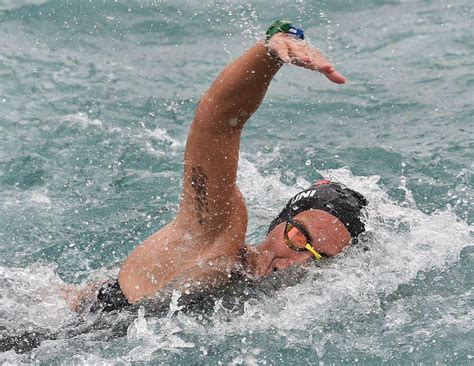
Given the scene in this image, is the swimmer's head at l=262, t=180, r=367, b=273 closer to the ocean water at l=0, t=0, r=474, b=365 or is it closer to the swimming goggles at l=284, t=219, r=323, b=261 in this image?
the swimming goggles at l=284, t=219, r=323, b=261

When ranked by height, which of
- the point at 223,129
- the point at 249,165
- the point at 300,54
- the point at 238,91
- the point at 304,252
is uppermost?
the point at 300,54

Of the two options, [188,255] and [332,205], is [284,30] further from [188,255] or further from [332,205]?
[332,205]

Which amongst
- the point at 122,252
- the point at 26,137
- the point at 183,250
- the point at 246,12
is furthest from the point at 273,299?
the point at 246,12

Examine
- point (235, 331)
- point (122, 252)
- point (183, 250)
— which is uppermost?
point (183, 250)

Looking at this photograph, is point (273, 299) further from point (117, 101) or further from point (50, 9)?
point (50, 9)

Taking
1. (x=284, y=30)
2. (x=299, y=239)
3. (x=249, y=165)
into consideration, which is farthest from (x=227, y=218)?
(x=249, y=165)

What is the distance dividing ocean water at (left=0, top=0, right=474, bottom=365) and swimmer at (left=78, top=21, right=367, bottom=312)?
0.17 metres

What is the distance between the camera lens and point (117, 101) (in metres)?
8.96

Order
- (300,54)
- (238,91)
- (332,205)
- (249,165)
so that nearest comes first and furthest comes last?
(300,54) < (238,91) < (332,205) < (249,165)

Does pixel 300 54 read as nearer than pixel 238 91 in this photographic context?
Yes

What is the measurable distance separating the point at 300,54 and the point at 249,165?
4.05 m

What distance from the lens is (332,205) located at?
5.55m

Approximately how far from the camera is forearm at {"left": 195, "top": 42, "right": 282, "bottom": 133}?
4.29 metres

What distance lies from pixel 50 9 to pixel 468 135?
17.8 ft
